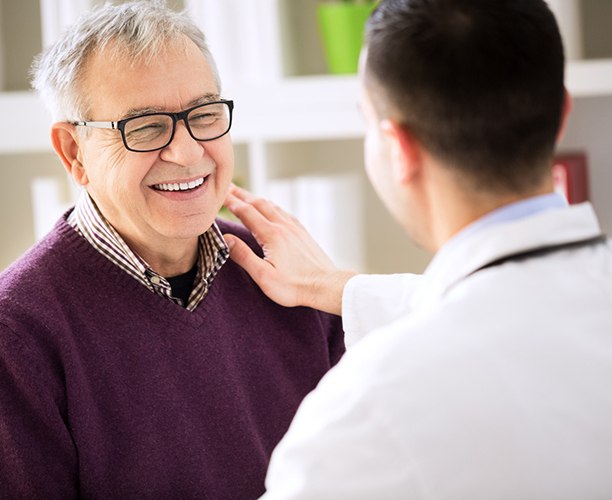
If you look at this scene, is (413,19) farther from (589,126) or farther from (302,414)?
(589,126)

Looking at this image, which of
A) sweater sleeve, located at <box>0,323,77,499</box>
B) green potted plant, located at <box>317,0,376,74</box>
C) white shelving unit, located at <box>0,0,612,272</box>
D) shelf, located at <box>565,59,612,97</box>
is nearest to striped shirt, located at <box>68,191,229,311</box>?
sweater sleeve, located at <box>0,323,77,499</box>

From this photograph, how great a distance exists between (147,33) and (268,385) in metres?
0.66

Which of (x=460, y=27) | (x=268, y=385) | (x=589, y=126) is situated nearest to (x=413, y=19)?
(x=460, y=27)

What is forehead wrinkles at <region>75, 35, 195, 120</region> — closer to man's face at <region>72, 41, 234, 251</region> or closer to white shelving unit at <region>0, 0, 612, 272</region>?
man's face at <region>72, 41, 234, 251</region>

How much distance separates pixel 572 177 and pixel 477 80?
1630mm

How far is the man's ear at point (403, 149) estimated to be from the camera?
3.58 feet

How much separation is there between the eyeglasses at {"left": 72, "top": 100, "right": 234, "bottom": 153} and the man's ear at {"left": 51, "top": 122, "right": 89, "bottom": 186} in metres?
0.03

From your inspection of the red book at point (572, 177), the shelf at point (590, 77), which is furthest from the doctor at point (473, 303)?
the red book at point (572, 177)

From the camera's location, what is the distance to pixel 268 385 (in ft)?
5.73

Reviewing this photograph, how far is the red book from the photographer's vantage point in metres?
2.55

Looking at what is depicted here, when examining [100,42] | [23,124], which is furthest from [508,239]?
[23,124]

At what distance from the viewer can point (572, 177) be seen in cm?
257

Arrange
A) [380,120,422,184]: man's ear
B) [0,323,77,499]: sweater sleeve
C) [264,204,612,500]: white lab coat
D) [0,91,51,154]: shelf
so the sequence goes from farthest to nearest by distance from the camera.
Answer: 1. [0,91,51,154]: shelf
2. [0,323,77,499]: sweater sleeve
3. [380,120,422,184]: man's ear
4. [264,204,612,500]: white lab coat

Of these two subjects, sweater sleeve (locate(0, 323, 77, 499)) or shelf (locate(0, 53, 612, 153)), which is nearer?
sweater sleeve (locate(0, 323, 77, 499))
